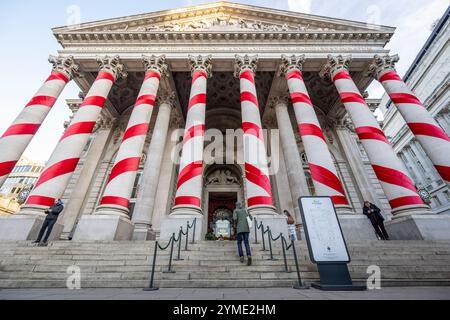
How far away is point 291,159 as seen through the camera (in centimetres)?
1045

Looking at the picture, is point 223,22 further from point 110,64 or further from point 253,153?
point 253,153

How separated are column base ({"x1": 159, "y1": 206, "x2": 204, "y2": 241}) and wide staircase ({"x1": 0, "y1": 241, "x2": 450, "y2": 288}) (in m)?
0.68

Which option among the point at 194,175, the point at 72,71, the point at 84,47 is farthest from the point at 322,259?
the point at 84,47

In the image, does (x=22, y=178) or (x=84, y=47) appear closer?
(x=84, y=47)

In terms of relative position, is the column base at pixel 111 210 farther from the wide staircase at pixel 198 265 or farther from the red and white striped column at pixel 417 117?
the red and white striped column at pixel 417 117

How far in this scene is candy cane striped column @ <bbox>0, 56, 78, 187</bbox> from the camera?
7.50 meters

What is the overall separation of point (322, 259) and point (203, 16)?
1445cm

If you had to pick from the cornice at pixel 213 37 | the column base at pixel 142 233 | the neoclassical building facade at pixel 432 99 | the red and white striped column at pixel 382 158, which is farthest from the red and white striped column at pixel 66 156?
the neoclassical building facade at pixel 432 99

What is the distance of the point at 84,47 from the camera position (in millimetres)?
10758

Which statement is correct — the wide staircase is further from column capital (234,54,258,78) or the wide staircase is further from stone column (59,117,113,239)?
column capital (234,54,258,78)

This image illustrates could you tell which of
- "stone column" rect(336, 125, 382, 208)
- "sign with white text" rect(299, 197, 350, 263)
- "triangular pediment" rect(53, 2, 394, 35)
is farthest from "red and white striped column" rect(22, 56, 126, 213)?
"stone column" rect(336, 125, 382, 208)
